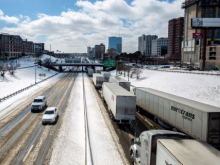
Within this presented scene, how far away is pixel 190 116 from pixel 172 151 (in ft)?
28.1

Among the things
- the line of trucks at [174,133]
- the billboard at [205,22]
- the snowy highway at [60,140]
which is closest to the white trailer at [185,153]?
the line of trucks at [174,133]

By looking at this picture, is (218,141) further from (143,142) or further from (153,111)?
(153,111)

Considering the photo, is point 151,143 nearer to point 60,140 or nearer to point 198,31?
point 60,140

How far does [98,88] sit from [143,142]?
1652 inches

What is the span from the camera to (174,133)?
460 inches

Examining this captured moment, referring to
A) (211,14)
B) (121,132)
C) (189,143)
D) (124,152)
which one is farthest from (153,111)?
(211,14)

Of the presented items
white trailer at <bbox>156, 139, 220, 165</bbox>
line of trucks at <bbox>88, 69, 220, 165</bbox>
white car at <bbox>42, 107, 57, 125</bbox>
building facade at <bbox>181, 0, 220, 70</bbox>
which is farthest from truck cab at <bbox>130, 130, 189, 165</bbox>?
building facade at <bbox>181, 0, 220, 70</bbox>

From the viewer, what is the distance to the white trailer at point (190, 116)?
14.8 m

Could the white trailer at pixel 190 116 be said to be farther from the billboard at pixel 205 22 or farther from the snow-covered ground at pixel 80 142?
the billboard at pixel 205 22

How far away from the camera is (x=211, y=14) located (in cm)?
12119

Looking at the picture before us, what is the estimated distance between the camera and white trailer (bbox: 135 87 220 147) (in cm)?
1480

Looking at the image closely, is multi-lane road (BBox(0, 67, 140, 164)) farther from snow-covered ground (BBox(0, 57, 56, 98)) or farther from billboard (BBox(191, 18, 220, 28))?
billboard (BBox(191, 18, 220, 28))

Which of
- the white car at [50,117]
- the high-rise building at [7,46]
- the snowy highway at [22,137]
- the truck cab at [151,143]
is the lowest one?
the snowy highway at [22,137]

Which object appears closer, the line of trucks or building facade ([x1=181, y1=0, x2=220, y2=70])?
the line of trucks
